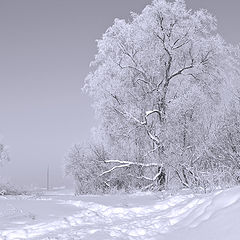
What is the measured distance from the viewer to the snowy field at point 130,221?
470cm

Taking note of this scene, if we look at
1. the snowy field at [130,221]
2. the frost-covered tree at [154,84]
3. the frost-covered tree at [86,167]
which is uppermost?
the frost-covered tree at [154,84]

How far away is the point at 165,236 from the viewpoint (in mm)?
5156

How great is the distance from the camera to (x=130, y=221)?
6281mm

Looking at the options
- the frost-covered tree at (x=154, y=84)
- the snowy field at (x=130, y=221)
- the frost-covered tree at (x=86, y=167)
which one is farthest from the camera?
the frost-covered tree at (x=86, y=167)

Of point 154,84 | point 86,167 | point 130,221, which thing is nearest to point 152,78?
point 154,84

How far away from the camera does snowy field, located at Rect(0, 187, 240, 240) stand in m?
4.70

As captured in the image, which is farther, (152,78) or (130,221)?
(152,78)

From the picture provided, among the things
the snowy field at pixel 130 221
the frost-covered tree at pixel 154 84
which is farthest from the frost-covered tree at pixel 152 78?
the snowy field at pixel 130 221

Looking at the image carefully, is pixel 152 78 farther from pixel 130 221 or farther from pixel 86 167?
pixel 130 221

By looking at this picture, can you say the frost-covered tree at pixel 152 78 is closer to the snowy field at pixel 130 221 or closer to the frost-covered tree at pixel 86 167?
the frost-covered tree at pixel 86 167

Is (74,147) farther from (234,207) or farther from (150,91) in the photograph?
(234,207)

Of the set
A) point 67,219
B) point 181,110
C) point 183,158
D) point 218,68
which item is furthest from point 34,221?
point 218,68

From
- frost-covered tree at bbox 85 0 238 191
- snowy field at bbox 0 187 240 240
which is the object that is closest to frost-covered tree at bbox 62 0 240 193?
frost-covered tree at bbox 85 0 238 191

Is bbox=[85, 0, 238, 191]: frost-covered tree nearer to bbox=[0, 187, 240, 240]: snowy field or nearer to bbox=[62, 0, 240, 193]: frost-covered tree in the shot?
bbox=[62, 0, 240, 193]: frost-covered tree
